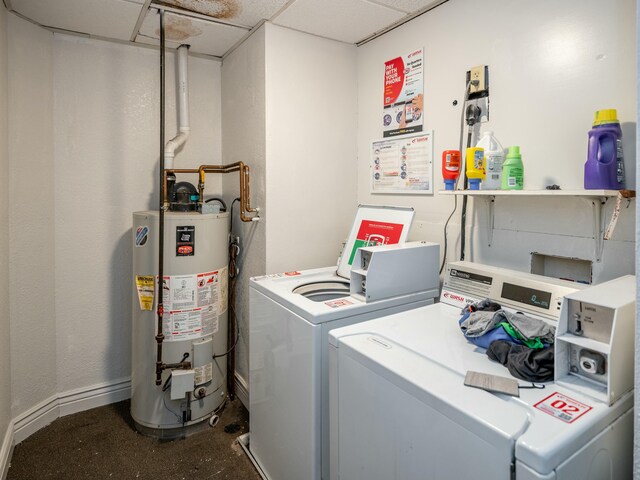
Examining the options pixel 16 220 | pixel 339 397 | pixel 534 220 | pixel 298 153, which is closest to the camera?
pixel 339 397

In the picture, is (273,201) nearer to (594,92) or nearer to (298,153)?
(298,153)

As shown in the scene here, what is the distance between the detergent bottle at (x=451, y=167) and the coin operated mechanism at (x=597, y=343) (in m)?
0.84

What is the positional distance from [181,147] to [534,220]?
212cm

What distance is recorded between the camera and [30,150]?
7.00ft

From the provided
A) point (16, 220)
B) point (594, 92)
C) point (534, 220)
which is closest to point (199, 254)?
point (16, 220)

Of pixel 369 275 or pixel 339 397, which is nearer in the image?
pixel 339 397

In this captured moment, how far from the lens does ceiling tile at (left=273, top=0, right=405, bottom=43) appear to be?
6.34ft

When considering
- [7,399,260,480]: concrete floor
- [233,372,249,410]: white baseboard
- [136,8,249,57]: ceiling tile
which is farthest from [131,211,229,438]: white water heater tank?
[136,8,249,57]: ceiling tile

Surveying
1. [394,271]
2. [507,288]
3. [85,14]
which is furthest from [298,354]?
[85,14]

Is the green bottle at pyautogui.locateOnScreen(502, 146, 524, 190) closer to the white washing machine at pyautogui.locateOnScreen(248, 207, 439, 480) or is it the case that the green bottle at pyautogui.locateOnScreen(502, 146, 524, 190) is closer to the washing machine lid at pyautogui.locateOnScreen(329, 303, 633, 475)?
the white washing machine at pyautogui.locateOnScreen(248, 207, 439, 480)

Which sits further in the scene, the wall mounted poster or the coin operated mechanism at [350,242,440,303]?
the wall mounted poster

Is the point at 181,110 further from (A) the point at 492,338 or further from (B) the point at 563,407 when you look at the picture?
(B) the point at 563,407

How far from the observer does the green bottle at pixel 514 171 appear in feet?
4.95

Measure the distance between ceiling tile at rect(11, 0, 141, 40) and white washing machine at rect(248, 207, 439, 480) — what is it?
152 centimetres
